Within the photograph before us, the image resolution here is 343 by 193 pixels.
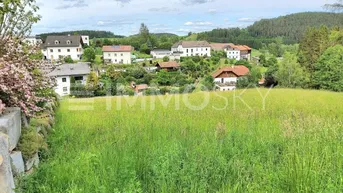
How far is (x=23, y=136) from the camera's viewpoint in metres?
3.45

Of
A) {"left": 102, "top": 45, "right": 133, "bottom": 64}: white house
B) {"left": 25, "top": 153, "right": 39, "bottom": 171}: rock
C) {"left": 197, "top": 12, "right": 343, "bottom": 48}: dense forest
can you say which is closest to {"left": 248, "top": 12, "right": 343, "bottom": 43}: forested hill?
{"left": 197, "top": 12, "right": 343, "bottom": 48}: dense forest

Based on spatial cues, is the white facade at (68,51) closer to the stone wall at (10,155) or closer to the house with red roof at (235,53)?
the house with red roof at (235,53)

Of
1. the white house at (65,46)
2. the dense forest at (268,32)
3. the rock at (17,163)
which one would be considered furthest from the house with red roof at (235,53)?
the rock at (17,163)

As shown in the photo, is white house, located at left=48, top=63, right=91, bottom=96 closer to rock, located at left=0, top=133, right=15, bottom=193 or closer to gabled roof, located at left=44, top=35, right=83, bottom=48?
rock, located at left=0, top=133, right=15, bottom=193

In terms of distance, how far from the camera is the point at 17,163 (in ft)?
9.59

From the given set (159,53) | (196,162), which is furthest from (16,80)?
(159,53)

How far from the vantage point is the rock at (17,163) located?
284cm

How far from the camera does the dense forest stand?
106438mm

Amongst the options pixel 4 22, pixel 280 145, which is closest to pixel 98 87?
pixel 4 22

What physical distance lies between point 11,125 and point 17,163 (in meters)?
0.39

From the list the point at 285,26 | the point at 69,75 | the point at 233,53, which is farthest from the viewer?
the point at 285,26

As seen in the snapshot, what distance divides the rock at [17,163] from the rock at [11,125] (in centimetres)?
7

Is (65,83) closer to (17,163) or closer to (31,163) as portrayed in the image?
(31,163)

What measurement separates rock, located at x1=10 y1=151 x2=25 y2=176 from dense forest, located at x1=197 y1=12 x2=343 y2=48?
105899 mm
